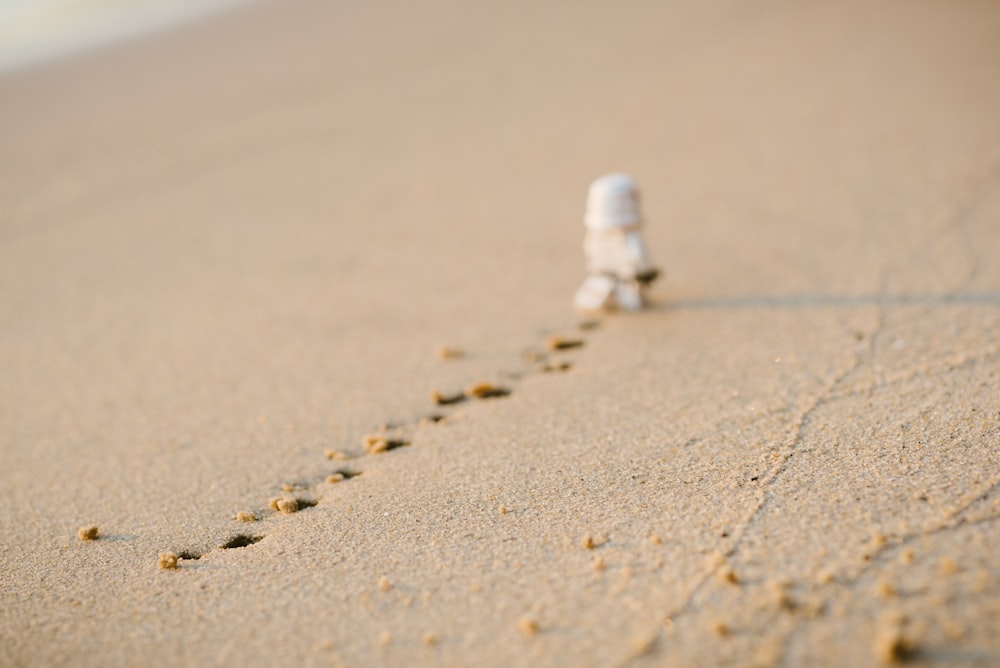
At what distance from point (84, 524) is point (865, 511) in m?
1.81

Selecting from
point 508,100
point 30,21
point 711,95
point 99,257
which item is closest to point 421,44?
point 508,100

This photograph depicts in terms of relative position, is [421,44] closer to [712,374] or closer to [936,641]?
[712,374]

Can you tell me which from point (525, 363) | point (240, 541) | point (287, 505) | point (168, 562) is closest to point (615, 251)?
point (525, 363)

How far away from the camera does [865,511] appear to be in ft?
6.07

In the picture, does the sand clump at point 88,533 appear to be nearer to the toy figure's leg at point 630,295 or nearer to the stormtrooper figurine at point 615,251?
the stormtrooper figurine at point 615,251

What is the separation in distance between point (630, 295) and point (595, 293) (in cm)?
12

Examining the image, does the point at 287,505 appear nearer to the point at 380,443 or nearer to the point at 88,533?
the point at 380,443

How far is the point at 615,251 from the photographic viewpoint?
9.86 ft

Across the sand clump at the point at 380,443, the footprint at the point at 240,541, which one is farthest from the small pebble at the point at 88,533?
the sand clump at the point at 380,443

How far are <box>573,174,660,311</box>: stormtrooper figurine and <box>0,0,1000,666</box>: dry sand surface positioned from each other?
11 cm

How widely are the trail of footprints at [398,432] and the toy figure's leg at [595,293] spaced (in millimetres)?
66

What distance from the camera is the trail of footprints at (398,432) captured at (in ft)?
6.89

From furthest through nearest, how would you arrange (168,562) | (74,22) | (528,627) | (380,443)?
(74,22), (380,443), (168,562), (528,627)

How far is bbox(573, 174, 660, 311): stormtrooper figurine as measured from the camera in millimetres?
2939
